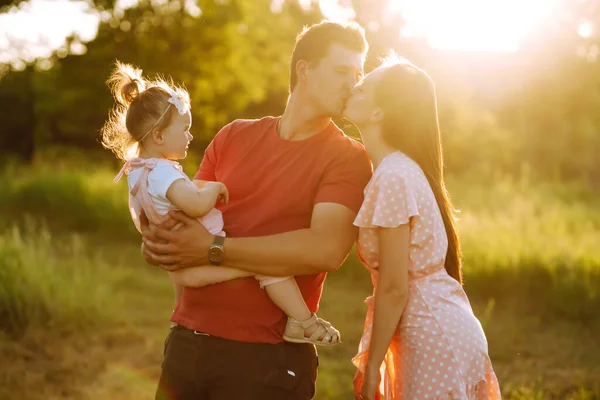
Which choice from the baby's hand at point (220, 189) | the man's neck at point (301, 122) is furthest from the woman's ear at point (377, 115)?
the baby's hand at point (220, 189)

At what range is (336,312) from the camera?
25.4 ft

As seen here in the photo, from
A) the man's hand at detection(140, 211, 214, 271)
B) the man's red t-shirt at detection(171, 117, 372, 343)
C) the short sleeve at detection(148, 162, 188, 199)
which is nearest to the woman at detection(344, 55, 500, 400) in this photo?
the man's red t-shirt at detection(171, 117, 372, 343)

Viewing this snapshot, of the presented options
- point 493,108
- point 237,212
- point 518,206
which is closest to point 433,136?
point 237,212

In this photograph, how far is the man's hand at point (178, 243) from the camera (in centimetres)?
256

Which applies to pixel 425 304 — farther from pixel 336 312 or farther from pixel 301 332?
pixel 336 312

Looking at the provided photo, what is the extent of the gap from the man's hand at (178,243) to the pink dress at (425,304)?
58cm

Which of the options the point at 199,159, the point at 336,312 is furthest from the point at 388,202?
the point at 199,159

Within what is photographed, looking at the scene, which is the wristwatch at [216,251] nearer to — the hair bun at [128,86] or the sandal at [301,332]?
the sandal at [301,332]

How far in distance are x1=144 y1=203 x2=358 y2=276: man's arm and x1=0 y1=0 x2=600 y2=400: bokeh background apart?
303 cm

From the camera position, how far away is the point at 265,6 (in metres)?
21.9

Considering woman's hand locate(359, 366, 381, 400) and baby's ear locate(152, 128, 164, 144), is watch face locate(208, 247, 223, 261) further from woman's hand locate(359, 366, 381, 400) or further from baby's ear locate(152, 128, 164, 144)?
woman's hand locate(359, 366, 381, 400)

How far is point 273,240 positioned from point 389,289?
0.44m

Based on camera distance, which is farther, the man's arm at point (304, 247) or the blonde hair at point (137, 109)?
the blonde hair at point (137, 109)

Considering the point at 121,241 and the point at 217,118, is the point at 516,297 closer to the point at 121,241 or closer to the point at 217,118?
the point at 121,241
